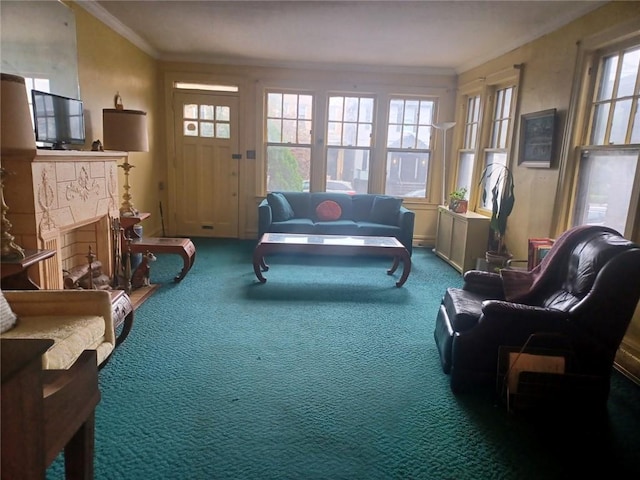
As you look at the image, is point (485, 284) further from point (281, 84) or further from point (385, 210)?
point (281, 84)

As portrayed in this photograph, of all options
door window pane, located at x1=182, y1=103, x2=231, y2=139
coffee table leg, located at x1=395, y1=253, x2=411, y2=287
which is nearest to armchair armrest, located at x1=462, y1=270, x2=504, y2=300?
coffee table leg, located at x1=395, y1=253, x2=411, y2=287

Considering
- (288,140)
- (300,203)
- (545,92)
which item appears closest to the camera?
(545,92)

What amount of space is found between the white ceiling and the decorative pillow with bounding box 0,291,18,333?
9.32ft

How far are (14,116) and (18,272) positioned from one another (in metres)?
0.80

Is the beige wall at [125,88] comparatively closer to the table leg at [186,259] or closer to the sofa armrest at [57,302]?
the table leg at [186,259]

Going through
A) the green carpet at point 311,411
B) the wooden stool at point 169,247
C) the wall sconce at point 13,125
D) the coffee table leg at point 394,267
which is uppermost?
the wall sconce at point 13,125

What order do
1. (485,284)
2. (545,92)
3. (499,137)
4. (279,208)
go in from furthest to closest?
1. (279,208)
2. (499,137)
3. (545,92)
4. (485,284)

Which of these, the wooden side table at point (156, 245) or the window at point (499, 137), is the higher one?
the window at point (499, 137)

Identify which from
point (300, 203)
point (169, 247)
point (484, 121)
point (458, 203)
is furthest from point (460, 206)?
point (169, 247)

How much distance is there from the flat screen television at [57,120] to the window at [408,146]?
13.0ft

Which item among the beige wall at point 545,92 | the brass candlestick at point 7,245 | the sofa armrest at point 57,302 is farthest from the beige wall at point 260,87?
the sofa armrest at point 57,302

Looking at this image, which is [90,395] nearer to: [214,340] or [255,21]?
[214,340]

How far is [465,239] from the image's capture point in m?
4.49

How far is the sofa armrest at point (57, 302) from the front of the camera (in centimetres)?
200
